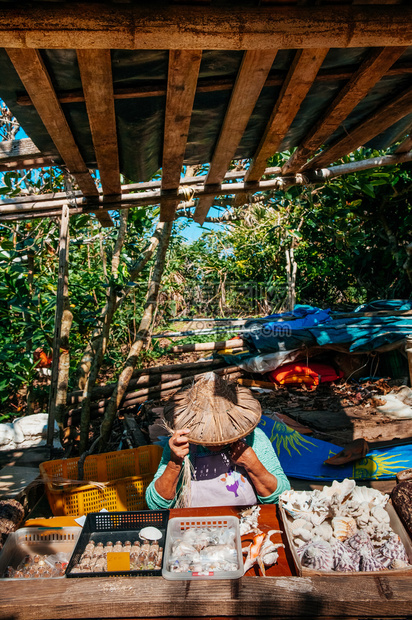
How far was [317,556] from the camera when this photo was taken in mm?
1608

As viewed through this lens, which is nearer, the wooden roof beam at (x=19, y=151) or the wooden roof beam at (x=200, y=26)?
the wooden roof beam at (x=200, y=26)

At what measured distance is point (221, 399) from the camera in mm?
2334

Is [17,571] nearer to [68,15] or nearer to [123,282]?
[68,15]

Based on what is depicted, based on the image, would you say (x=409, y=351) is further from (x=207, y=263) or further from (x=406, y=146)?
(x=207, y=263)

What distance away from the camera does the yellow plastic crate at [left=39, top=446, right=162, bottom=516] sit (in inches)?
111

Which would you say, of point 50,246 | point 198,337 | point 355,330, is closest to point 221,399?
point 50,246

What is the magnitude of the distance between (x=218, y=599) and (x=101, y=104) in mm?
1957

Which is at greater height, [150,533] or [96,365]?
[96,365]

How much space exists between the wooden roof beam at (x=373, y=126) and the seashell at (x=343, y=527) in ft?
6.64

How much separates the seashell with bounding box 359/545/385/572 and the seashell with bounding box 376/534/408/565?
0.03 meters

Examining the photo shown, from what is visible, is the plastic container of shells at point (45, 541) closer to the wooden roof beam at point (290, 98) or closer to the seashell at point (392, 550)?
the seashell at point (392, 550)

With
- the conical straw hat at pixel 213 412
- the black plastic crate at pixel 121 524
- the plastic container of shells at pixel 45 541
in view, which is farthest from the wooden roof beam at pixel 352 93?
the plastic container of shells at pixel 45 541

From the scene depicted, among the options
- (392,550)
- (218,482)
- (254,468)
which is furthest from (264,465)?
(392,550)

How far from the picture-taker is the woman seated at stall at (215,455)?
2.21 m
